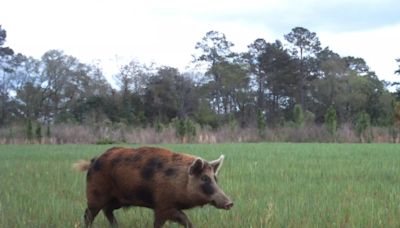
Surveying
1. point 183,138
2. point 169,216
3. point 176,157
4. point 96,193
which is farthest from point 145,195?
point 183,138

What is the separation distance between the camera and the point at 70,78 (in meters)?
63.2

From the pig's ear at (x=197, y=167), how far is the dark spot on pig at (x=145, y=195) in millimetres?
520

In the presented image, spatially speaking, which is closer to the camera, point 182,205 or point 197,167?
point 197,167

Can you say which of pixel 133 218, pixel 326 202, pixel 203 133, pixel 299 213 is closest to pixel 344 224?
pixel 299 213

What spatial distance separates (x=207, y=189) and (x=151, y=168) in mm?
631

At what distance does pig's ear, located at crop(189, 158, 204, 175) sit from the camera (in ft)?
16.5

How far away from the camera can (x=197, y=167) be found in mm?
5066

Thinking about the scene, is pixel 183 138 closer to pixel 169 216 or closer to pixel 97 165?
pixel 97 165

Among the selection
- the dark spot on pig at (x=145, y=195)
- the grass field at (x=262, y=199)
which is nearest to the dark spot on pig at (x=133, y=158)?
the dark spot on pig at (x=145, y=195)

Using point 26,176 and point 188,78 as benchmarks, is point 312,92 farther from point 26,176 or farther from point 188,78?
point 26,176

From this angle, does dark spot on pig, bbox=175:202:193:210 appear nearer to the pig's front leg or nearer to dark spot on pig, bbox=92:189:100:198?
the pig's front leg

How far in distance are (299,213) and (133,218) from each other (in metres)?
2.07

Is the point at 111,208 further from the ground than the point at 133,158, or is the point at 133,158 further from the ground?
the point at 133,158

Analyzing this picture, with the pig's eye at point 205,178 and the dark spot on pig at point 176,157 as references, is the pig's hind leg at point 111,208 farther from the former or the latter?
the pig's eye at point 205,178
